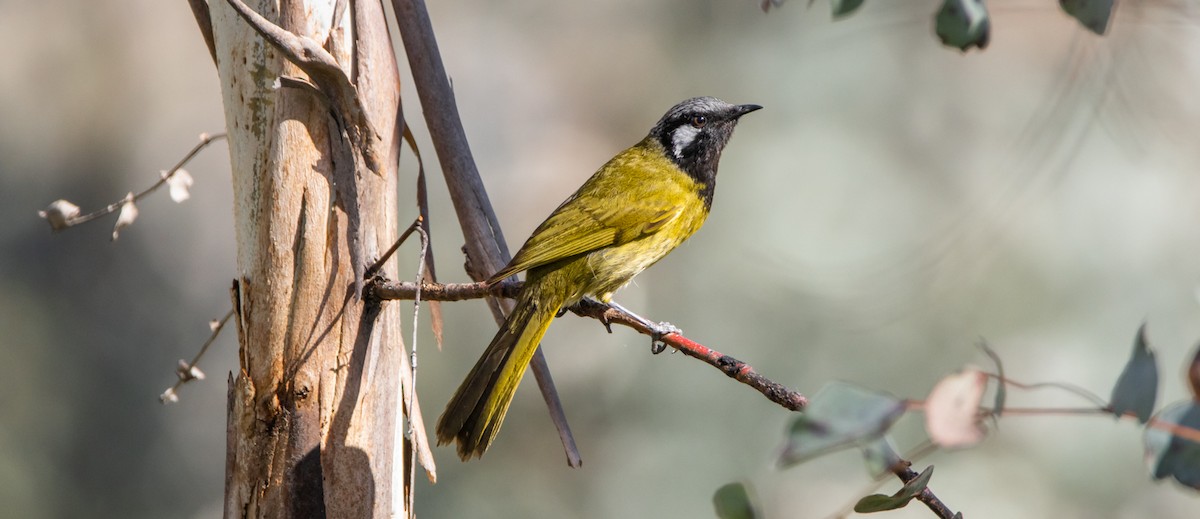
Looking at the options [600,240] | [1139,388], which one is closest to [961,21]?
[1139,388]

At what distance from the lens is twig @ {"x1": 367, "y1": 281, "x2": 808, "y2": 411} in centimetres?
161

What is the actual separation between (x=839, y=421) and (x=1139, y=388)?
0.30 meters

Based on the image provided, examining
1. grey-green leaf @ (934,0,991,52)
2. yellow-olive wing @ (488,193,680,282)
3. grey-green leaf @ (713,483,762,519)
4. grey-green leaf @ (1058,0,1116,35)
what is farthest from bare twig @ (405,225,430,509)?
grey-green leaf @ (1058,0,1116,35)

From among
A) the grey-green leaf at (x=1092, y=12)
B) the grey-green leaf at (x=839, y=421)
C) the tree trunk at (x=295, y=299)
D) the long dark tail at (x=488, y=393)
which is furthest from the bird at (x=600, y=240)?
the grey-green leaf at (x=1092, y=12)

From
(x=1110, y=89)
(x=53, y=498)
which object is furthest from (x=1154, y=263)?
(x=53, y=498)

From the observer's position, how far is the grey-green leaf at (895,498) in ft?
4.18

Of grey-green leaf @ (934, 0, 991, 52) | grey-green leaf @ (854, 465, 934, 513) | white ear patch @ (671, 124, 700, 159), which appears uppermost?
white ear patch @ (671, 124, 700, 159)

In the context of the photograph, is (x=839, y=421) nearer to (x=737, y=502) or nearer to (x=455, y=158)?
(x=737, y=502)

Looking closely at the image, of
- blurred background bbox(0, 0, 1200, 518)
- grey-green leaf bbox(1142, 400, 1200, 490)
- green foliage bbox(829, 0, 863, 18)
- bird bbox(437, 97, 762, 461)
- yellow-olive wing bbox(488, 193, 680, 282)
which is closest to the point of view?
grey-green leaf bbox(1142, 400, 1200, 490)

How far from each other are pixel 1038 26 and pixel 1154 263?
1.61 metres

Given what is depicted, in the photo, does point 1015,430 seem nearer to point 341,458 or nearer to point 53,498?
point 341,458

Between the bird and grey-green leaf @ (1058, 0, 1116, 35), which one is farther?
the bird

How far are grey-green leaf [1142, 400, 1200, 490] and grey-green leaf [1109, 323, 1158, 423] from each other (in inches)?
0.6

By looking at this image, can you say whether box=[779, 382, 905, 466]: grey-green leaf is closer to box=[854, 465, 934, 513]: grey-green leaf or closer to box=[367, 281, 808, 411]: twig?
box=[854, 465, 934, 513]: grey-green leaf
